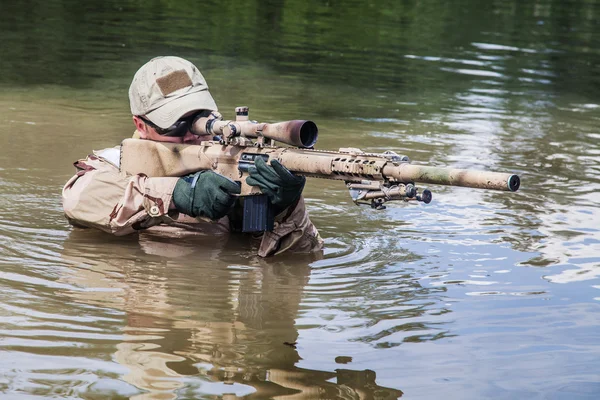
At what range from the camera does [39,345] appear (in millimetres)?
4219

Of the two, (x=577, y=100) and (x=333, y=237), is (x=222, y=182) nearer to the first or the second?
(x=333, y=237)

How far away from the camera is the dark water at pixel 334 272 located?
407cm

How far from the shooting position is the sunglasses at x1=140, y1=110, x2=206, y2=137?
5.56m

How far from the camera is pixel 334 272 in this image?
5.55 metres

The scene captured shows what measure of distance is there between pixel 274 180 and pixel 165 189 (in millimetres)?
667

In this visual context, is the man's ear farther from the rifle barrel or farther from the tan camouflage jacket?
the rifle barrel

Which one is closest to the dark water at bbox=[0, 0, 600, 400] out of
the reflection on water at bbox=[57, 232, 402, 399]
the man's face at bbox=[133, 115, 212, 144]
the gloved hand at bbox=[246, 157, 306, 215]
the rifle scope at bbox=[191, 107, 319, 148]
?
the reflection on water at bbox=[57, 232, 402, 399]

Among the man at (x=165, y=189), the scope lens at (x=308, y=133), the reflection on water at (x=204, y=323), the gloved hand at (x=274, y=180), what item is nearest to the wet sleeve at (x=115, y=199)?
the man at (x=165, y=189)

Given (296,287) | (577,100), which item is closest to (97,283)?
(296,287)

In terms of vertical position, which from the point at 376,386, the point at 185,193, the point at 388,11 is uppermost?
the point at 388,11

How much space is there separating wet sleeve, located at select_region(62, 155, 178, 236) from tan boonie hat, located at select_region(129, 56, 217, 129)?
1.15 feet

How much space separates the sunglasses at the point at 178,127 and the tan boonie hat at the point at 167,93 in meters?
0.06

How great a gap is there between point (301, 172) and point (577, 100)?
878cm

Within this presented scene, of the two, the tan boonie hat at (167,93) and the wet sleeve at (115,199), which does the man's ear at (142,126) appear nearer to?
the tan boonie hat at (167,93)
